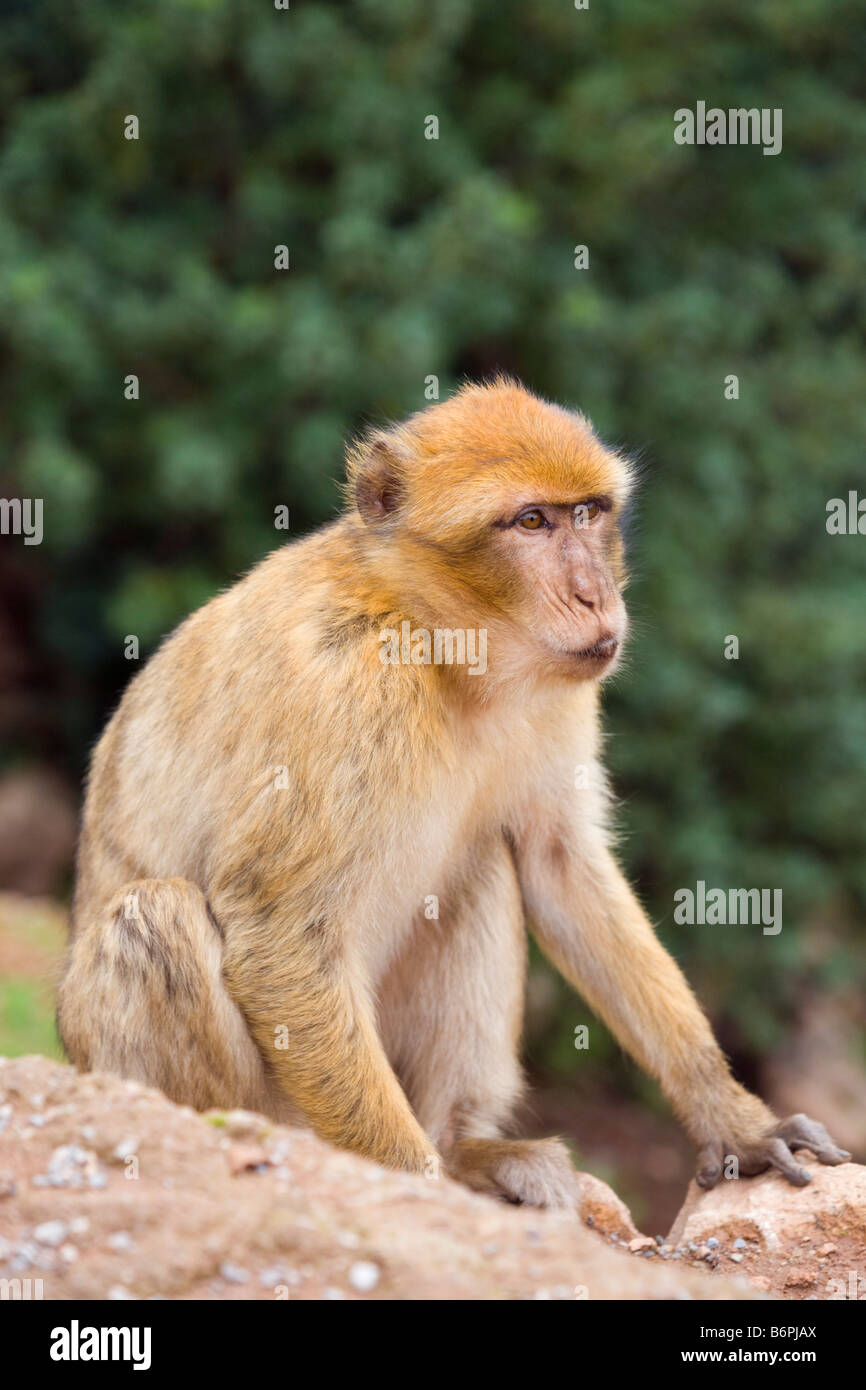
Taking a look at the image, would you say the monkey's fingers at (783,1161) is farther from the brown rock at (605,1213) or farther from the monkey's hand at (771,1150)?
the brown rock at (605,1213)

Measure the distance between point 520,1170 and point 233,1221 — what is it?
4.77 feet

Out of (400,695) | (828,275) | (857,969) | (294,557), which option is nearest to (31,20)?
(828,275)

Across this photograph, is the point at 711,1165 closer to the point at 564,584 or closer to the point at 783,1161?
the point at 783,1161

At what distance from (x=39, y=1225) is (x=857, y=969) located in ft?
26.5


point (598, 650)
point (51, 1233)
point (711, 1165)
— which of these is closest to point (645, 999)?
point (711, 1165)

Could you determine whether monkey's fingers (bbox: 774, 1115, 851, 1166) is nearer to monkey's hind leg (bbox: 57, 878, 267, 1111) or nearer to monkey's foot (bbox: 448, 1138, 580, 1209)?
monkey's foot (bbox: 448, 1138, 580, 1209)

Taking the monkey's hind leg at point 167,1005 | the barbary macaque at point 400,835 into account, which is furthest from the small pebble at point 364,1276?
the monkey's hind leg at point 167,1005

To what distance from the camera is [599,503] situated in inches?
169

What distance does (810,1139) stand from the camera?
4.55m

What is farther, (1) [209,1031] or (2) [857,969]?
(2) [857,969]

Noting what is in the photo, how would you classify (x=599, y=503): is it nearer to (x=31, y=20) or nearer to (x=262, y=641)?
(x=262, y=641)

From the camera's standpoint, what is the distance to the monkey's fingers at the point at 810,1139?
4504 millimetres

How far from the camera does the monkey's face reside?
4078mm

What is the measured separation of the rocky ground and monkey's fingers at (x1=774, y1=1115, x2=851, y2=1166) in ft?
4.14
